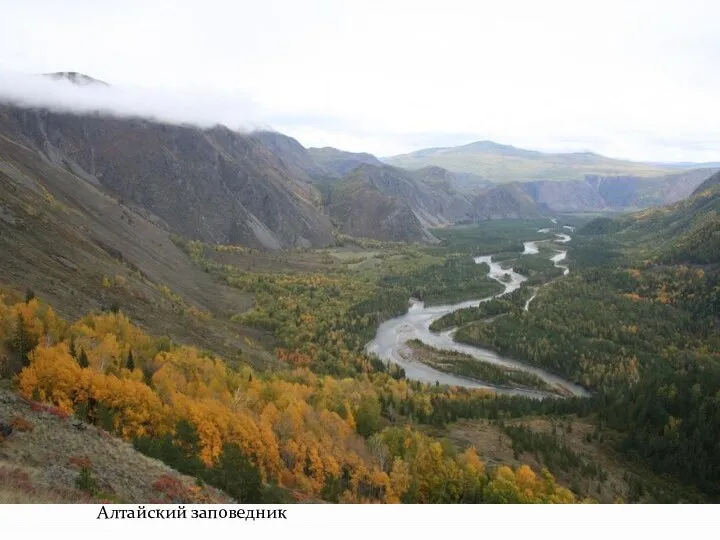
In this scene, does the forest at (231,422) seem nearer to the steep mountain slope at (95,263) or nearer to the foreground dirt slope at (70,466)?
the foreground dirt slope at (70,466)

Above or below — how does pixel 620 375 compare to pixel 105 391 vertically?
below

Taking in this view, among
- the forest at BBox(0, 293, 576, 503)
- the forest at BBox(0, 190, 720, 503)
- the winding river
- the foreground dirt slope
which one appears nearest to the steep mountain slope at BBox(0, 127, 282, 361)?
the forest at BBox(0, 190, 720, 503)

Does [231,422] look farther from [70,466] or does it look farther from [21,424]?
[70,466]

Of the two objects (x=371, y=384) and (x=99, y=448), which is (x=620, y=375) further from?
(x=99, y=448)

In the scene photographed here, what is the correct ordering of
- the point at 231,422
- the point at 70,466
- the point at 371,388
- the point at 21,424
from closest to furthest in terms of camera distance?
the point at 70,466
the point at 21,424
the point at 231,422
the point at 371,388

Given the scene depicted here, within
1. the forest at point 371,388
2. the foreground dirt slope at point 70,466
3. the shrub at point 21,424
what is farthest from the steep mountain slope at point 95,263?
the shrub at point 21,424

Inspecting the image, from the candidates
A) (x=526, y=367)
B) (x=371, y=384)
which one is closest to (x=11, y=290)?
(x=371, y=384)

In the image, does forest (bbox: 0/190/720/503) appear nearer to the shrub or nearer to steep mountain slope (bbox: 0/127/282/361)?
steep mountain slope (bbox: 0/127/282/361)

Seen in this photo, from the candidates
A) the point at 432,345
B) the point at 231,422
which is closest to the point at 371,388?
the point at 231,422

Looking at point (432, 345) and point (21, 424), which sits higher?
point (21, 424)
